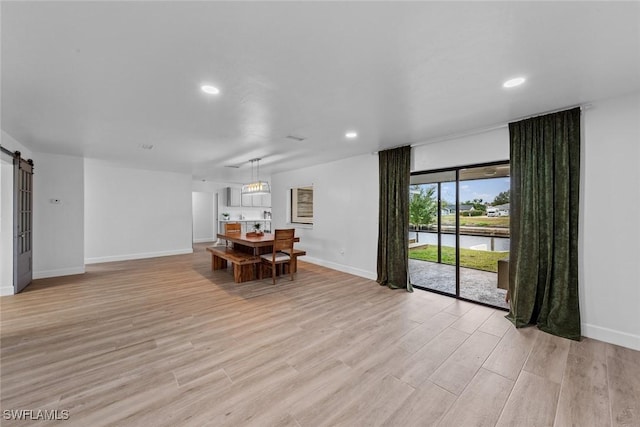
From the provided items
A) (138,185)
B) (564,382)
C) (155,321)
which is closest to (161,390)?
(155,321)

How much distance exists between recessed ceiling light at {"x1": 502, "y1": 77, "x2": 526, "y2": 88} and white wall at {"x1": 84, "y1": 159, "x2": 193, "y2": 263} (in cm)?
738

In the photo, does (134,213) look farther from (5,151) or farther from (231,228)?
(5,151)

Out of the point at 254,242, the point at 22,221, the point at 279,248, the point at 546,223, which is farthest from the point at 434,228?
the point at 22,221

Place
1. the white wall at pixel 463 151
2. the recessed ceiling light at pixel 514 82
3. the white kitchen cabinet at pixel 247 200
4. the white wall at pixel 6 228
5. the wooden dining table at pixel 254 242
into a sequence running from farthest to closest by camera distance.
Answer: the white kitchen cabinet at pixel 247 200 < the wooden dining table at pixel 254 242 < the white wall at pixel 6 228 < the white wall at pixel 463 151 < the recessed ceiling light at pixel 514 82

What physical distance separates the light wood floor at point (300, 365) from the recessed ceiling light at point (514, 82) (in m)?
2.40

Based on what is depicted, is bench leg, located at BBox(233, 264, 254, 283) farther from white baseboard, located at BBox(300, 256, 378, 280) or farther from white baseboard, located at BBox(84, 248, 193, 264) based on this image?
white baseboard, located at BBox(84, 248, 193, 264)

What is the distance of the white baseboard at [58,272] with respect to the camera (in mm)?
4684

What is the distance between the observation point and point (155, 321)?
2938 millimetres

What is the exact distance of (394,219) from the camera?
14.1 ft

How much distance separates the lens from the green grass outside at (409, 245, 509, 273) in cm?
481

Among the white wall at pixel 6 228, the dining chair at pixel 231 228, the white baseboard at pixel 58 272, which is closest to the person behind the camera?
the white wall at pixel 6 228

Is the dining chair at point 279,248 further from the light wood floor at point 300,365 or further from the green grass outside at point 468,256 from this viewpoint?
the green grass outside at point 468,256

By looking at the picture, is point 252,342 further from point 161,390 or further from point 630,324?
point 630,324

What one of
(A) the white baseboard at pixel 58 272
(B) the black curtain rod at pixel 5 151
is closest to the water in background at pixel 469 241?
(B) the black curtain rod at pixel 5 151
